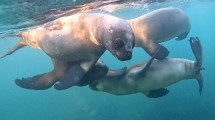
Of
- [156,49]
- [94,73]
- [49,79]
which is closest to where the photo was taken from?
[94,73]

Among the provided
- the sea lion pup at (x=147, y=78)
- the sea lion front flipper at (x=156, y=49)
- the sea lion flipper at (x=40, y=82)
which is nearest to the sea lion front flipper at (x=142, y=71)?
the sea lion pup at (x=147, y=78)

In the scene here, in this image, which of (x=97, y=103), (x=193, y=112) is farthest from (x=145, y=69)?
(x=97, y=103)

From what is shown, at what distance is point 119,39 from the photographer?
616 cm

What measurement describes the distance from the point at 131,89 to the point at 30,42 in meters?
3.86

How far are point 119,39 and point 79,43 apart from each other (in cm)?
195

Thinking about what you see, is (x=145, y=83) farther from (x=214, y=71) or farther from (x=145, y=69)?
(x=214, y=71)

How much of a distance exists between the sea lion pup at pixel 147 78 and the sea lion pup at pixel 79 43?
1740 mm

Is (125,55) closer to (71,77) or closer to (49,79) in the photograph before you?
(71,77)

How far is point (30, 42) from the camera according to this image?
10.9 metres

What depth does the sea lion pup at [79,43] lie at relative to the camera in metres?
6.28

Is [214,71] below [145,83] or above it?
below

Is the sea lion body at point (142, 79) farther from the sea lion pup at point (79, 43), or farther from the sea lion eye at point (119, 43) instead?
the sea lion eye at point (119, 43)

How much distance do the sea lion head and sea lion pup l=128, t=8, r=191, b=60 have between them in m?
3.73

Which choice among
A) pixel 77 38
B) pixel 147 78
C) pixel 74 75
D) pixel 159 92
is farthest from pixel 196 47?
pixel 74 75
